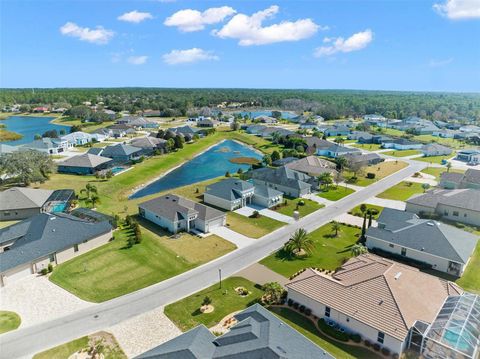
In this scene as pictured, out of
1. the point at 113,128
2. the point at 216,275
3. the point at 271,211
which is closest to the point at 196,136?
the point at 113,128

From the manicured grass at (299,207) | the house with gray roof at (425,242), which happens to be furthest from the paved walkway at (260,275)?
the manicured grass at (299,207)

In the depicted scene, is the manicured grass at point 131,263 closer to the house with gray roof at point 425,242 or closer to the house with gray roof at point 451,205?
the house with gray roof at point 425,242

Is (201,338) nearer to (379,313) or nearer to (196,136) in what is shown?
(379,313)

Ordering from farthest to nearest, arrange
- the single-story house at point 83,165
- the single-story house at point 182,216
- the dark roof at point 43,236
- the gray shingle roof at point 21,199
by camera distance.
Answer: the single-story house at point 83,165 < the gray shingle roof at point 21,199 < the single-story house at point 182,216 < the dark roof at point 43,236

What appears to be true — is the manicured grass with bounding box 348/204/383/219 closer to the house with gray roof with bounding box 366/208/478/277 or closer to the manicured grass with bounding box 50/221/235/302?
the house with gray roof with bounding box 366/208/478/277

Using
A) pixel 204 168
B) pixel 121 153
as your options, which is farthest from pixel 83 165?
pixel 204 168

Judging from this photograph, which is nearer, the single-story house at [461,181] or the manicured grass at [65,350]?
the manicured grass at [65,350]
